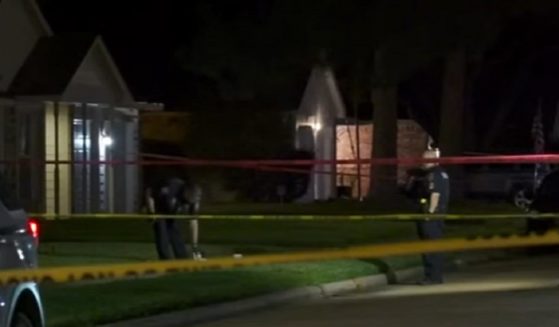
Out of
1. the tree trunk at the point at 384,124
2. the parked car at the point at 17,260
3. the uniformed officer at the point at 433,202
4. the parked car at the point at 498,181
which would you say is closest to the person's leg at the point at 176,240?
the uniformed officer at the point at 433,202

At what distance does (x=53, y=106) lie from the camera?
32500 millimetres

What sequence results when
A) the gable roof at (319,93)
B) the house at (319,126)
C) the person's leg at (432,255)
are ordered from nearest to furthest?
the person's leg at (432,255) < the gable roof at (319,93) < the house at (319,126)

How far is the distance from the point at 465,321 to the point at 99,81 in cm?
2024

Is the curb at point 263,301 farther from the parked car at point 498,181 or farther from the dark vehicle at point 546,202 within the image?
the parked car at point 498,181

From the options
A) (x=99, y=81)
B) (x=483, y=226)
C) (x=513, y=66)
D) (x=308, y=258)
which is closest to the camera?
(x=308, y=258)

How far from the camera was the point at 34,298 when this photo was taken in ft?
33.1

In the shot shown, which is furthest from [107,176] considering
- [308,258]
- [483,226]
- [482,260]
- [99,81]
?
[308,258]

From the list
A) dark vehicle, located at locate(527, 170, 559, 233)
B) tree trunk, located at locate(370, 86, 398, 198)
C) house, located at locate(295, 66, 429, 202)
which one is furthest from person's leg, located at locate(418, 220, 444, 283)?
house, located at locate(295, 66, 429, 202)

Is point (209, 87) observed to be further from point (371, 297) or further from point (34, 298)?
point (34, 298)

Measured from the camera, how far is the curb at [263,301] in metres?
14.5

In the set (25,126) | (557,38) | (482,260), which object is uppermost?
(557,38)

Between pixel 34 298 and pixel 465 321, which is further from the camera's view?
pixel 465 321

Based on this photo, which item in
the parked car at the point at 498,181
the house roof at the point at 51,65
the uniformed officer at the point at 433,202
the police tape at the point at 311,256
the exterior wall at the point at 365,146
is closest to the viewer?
the police tape at the point at 311,256

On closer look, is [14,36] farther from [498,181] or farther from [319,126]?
[498,181]
